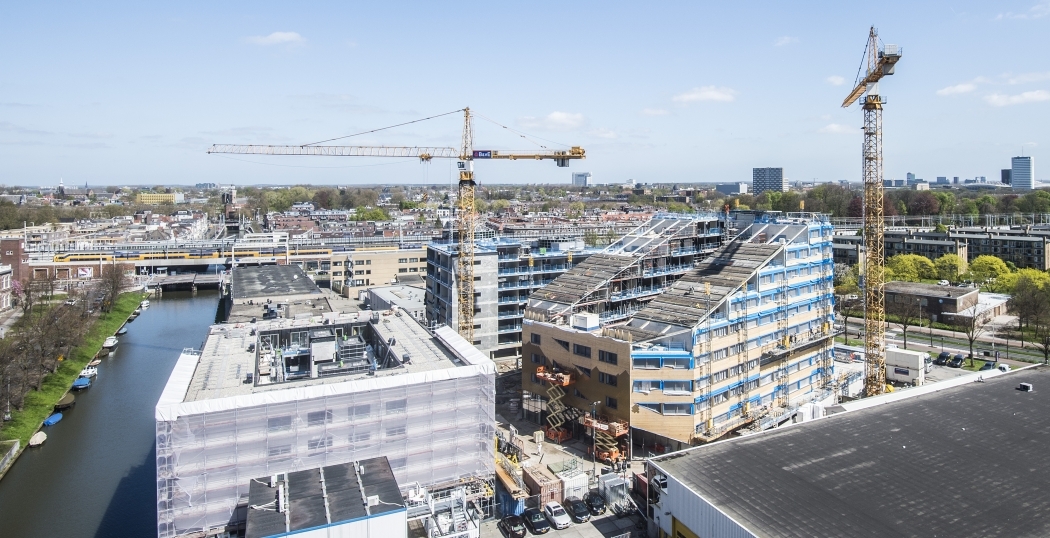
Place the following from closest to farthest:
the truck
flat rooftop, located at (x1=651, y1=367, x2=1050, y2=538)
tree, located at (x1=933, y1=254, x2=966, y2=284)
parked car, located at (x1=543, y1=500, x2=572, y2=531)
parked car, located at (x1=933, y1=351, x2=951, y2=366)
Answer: flat rooftop, located at (x1=651, y1=367, x2=1050, y2=538)
parked car, located at (x1=543, y1=500, x2=572, y2=531)
the truck
parked car, located at (x1=933, y1=351, x2=951, y2=366)
tree, located at (x1=933, y1=254, x2=966, y2=284)

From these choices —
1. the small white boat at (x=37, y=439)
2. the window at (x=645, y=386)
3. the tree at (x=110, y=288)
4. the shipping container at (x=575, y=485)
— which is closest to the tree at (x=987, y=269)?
the window at (x=645, y=386)

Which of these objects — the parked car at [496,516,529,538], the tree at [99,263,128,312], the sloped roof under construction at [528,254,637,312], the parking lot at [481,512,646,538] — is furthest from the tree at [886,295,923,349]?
the tree at [99,263,128,312]

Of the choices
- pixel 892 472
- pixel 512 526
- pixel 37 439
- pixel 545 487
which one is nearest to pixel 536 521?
pixel 512 526

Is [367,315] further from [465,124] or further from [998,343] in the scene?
[998,343]

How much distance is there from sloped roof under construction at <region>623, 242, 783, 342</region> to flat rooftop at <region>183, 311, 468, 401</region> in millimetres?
7357

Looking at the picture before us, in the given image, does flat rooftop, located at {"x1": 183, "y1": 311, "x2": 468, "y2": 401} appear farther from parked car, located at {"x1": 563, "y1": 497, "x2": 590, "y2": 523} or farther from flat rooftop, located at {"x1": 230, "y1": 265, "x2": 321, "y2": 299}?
flat rooftop, located at {"x1": 230, "y1": 265, "x2": 321, "y2": 299}

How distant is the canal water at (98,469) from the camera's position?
2061 cm

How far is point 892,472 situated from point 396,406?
11660 mm

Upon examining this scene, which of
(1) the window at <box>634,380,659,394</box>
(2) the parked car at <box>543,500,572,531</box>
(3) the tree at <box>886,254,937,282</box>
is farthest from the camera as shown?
(3) the tree at <box>886,254,937,282</box>

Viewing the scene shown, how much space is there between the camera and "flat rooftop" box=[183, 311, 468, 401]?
16.8 m

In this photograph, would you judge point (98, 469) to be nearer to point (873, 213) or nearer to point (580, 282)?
point (580, 282)

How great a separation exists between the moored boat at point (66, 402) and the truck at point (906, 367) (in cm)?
3652

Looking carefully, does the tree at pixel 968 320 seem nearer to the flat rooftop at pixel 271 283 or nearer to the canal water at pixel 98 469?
the flat rooftop at pixel 271 283

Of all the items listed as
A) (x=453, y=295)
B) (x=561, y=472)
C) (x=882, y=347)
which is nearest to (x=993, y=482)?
(x=561, y=472)
